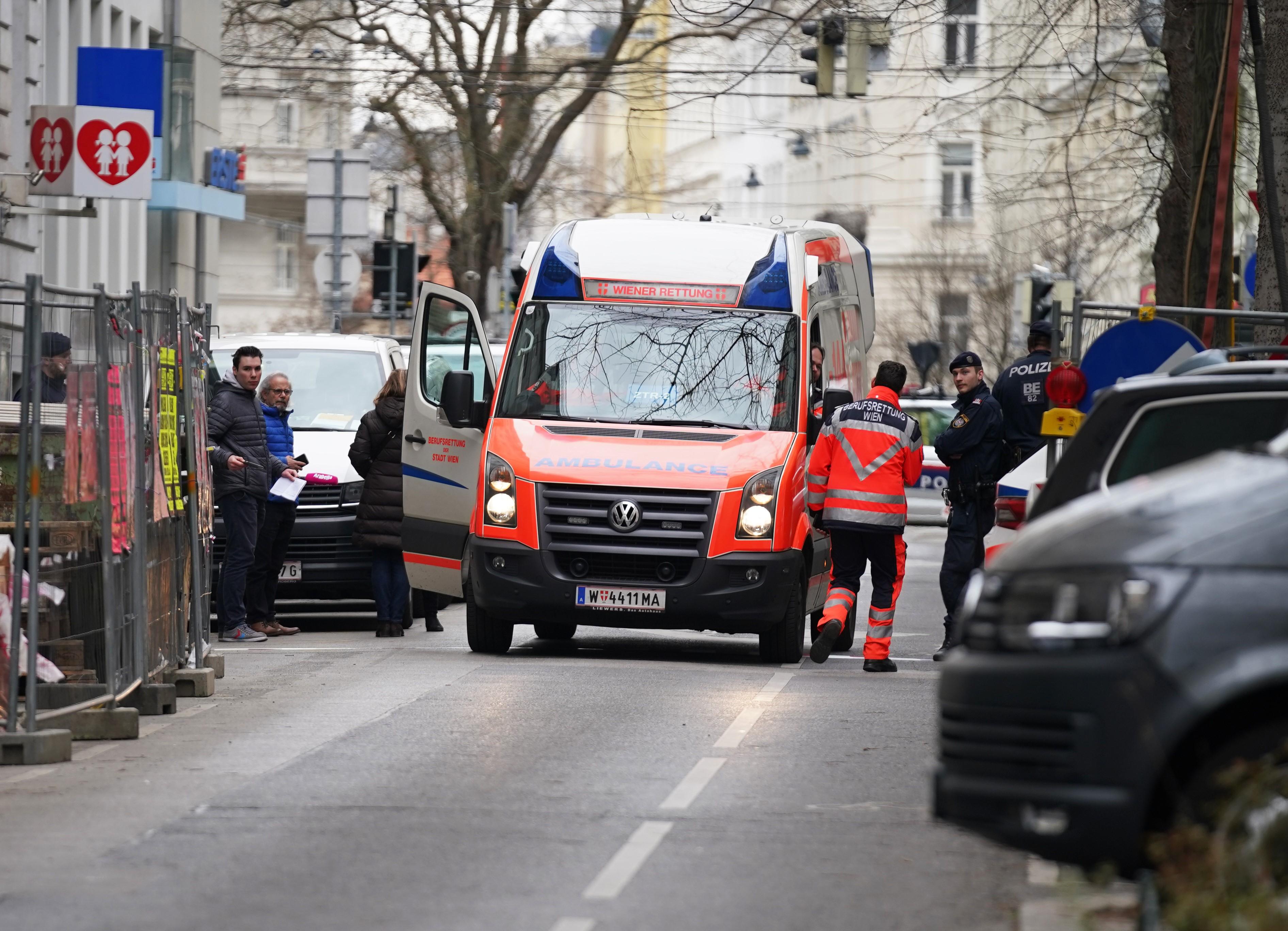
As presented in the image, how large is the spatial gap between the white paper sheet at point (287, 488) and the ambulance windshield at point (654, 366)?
6.88 feet

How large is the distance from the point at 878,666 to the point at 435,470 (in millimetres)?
3232

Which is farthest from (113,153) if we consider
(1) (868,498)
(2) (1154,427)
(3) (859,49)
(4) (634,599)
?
(2) (1154,427)

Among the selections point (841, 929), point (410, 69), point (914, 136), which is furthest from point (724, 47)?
point (841, 929)

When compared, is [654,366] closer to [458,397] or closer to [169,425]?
[458,397]

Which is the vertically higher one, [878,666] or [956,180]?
[956,180]

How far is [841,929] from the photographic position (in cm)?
670

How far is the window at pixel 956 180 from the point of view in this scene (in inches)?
2677

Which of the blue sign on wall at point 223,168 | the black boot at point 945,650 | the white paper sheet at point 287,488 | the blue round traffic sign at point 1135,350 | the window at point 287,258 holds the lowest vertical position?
the black boot at point 945,650

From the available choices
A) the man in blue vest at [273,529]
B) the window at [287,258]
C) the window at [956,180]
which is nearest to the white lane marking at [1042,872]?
the man in blue vest at [273,529]

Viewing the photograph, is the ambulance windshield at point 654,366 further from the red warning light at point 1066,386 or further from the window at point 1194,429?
the window at point 1194,429

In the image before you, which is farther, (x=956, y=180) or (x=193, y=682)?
(x=956, y=180)

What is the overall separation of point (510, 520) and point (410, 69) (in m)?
24.1

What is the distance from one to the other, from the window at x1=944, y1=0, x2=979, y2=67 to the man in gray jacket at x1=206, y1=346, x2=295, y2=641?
→ 753 centimetres

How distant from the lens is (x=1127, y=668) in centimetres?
590
